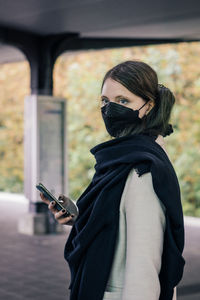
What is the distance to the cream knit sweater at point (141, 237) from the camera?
1.71 meters

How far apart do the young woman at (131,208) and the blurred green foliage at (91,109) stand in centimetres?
1458

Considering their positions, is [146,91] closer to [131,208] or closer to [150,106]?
[150,106]

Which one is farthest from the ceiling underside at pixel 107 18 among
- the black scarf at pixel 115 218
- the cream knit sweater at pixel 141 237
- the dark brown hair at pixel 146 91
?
the cream knit sweater at pixel 141 237

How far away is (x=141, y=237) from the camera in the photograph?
1.72m

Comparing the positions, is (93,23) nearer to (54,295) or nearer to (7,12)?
(7,12)

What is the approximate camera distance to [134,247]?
1.72 metres

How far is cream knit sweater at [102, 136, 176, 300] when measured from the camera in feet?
5.62

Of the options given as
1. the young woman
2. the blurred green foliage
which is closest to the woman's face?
the young woman

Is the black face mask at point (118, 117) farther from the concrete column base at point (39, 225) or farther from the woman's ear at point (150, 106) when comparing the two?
the concrete column base at point (39, 225)

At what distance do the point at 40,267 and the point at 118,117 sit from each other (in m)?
6.05

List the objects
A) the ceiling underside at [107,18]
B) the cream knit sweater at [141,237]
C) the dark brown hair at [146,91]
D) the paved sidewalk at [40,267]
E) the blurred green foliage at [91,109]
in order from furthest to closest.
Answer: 1. the blurred green foliage at [91,109]
2. the ceiling underside at [107,18]
3. the paved sidewalk at [40,267]
4. the dark brown hair at [146,91]
5. the cream knit sweater at [141,237]

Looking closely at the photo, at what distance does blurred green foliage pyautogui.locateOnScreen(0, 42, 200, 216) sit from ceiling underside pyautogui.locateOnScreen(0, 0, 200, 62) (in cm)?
633

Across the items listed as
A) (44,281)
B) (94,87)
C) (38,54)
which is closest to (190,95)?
(94,87)

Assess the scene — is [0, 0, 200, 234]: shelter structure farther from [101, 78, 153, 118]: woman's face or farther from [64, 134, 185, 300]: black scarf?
[64, 134, 185, 300]: black scarf
